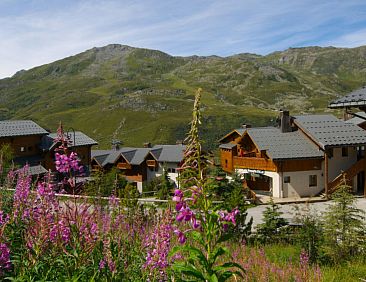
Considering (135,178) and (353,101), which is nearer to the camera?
(353,101)

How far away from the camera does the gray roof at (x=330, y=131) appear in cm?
3797

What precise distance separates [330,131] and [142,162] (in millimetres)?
31646

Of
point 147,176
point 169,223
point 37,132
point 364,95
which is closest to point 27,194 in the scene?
point 169,223

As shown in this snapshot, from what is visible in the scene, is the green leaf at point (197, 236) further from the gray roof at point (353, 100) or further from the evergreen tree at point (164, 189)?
the evergreen tree at point (164, 189)

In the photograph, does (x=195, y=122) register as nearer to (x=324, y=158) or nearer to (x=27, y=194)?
(x=27, y=194)

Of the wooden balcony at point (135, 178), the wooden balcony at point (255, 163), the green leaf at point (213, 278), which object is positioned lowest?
the wooden balcony at point (135, 178)

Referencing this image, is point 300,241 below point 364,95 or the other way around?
below

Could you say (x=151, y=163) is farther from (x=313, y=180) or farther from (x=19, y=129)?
(x=313, y=180)

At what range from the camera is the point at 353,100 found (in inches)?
517

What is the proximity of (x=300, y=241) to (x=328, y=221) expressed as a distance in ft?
3.52

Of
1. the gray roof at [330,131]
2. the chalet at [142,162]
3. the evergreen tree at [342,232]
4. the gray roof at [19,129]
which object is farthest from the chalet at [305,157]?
the gray roof at [19,129]

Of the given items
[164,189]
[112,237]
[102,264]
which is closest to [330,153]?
[164,189]

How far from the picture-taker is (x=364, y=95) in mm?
13086

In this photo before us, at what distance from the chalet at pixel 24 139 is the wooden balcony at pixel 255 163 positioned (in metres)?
25.8
